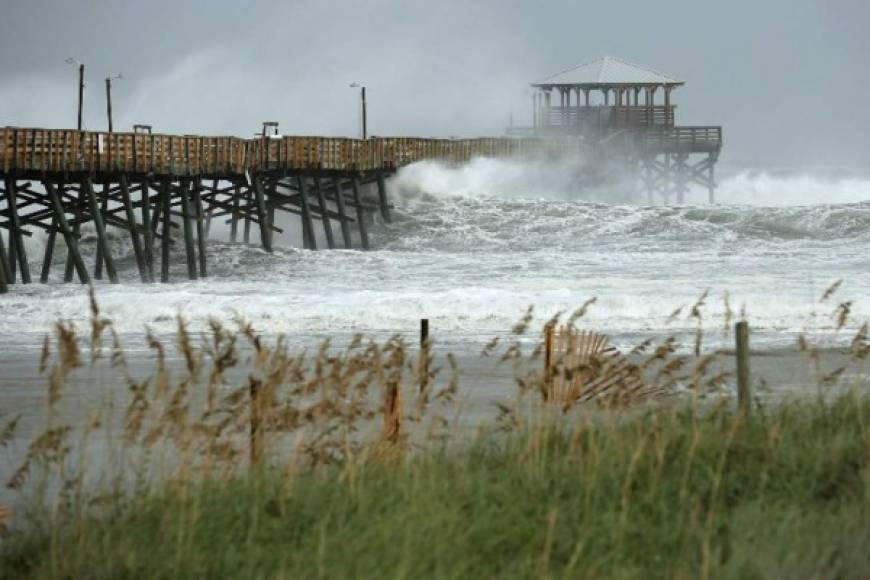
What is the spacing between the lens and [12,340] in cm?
2205

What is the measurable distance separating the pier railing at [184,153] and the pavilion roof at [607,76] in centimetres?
1735

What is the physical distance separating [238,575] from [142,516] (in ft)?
3.05

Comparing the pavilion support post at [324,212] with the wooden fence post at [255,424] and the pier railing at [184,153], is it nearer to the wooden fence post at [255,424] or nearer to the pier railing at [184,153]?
the pier railing at [184,153]

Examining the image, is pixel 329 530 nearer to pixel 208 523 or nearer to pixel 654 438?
pixel 208 523

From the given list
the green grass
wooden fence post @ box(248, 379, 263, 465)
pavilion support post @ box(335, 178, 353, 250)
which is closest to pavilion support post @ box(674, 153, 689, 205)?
pavilion support post @ box(335, 178, 353, 250)

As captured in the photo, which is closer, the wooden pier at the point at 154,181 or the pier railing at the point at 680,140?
the wooden pier at the point at 154,181

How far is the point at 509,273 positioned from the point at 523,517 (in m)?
29.0

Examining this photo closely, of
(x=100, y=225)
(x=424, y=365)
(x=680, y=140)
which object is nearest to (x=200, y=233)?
(x=100, y=225)

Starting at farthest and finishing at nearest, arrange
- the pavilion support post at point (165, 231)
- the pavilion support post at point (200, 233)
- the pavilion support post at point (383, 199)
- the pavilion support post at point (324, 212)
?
the pavilion support post at point (383, 199) → the pavilion support post at point (324, 212) → the pavilion support post at point (200, 233) → the pavilion support post at point (165, 231)

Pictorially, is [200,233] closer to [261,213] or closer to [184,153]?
[184,153]

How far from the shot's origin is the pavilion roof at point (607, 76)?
7600 cm

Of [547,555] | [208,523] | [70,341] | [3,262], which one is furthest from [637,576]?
[3,262]

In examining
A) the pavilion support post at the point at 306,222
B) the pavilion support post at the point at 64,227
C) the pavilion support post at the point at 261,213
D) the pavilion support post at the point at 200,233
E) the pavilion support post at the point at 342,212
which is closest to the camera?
the pavilion support post at the point at 64,227

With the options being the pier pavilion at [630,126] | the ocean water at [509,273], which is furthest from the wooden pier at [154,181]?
the pier pavilion at [630,126]
